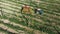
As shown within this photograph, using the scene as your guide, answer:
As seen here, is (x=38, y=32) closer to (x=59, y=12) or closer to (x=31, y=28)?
(x=31, y=28)

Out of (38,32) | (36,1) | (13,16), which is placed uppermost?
Result: (36,1)

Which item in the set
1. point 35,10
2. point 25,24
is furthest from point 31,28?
point 35,10

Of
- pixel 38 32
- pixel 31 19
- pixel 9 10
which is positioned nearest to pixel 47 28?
pixel 38 32

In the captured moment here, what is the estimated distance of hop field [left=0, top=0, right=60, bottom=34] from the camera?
157 centimetres

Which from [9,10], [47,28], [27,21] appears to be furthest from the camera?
[9,10]

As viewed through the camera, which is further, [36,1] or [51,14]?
[36,1]

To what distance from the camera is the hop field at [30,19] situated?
157 cm

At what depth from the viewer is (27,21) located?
5.44ft

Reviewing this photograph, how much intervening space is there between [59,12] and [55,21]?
0.11 metres

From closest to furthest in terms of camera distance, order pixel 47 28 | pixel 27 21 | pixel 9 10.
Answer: pixel 47 28, pixel 27 21, pixel 9 10

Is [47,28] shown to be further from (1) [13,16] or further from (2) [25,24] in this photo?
(1) [13,16]

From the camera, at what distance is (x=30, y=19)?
65.2 inches

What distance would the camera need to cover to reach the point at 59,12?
1.62 m

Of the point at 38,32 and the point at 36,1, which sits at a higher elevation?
the point at 36,1
